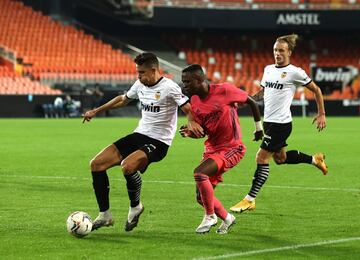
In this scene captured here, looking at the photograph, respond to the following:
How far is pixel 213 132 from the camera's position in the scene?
9.59 meters

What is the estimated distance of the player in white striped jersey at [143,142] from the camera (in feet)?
31.1

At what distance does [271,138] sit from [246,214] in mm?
1374

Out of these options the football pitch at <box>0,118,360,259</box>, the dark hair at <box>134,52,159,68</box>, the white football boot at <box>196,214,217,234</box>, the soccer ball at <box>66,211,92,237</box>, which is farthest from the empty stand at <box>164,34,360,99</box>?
the soccer ball at <box>66,211,92,237</box>

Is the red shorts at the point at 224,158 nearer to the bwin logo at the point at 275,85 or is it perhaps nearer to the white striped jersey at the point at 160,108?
the white striped jersey at the point at 160,108

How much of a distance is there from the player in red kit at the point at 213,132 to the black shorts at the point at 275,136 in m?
2.27

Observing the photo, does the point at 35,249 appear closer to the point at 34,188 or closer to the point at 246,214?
the point at 246,214

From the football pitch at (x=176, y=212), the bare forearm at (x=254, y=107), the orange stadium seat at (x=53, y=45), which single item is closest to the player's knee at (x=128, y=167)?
the football pitch at (x=176, y=212)

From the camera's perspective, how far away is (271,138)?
39.4 feet

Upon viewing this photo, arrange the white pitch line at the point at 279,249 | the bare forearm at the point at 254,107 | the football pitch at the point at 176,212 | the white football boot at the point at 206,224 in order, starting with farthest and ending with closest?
the bare forearm at the point at 254,107
the white football boot at the point at 206,224
the football pitch at the point at 176,212
the white pitch line at the point at 279,249

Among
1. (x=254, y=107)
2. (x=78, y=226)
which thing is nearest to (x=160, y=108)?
(x=254, y=107)

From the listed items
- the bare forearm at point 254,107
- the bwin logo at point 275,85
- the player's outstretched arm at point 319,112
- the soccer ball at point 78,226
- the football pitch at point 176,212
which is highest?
the bare forearm at point 254,107

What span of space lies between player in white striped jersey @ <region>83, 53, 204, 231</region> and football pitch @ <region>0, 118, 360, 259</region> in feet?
1.00

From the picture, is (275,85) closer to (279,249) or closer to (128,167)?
(128,167)

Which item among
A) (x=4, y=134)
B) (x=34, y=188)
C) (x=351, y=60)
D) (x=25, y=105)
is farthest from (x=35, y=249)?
(x=351, y=60)
